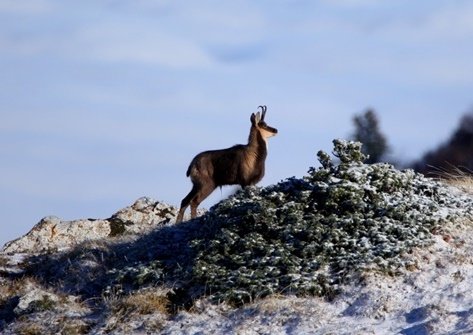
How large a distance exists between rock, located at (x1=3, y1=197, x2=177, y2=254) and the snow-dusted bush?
2.93m

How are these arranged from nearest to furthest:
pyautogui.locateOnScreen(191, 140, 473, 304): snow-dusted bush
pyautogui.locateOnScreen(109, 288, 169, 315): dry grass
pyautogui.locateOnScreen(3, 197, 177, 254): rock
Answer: pyautogui.locateOnScreen(109, 288, 169, 315): dry grass
pyautogui.locateOnScreen(191, 140, 473, 304): snow-dusted bush
pyautogui.locateOnScreen(3, 197, 177, 254): rock

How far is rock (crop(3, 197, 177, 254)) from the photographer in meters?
15.6

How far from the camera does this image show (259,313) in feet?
35.9

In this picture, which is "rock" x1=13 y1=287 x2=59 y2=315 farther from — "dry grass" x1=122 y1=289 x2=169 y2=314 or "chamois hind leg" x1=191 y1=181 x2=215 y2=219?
"chamois hind leg" x1=191 y1=181 x2=215 y2=219

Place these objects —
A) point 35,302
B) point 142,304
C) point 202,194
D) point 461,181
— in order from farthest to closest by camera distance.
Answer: point 202,194 → point 461,181 → point 35,302 → point 142,304

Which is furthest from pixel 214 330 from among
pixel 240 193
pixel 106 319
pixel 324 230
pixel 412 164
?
pixel 412 164

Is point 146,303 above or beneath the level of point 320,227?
beneath

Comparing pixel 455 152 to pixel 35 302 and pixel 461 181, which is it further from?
pixel 35 302

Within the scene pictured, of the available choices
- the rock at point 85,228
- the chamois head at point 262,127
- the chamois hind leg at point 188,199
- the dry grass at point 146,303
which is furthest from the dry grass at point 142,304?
the chamois head at point 262,127

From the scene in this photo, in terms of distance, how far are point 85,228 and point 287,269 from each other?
17.0ft

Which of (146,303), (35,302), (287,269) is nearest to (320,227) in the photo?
(287,269)

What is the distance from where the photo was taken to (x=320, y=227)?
12.1 m

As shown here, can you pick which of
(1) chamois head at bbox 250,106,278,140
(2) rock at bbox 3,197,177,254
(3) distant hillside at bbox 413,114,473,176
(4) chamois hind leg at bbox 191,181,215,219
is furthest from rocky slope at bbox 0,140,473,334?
(3) distant hillside at bbox 413,114,473,176

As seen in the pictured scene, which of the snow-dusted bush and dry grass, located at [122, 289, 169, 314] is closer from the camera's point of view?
dry grass, located at [122, 289, 169, 314]
